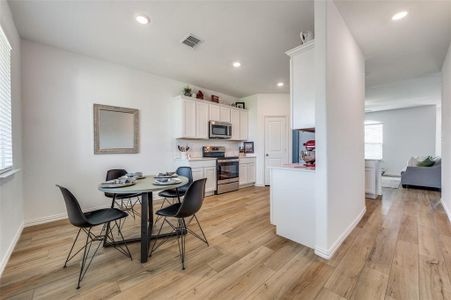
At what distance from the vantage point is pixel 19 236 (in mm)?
2395

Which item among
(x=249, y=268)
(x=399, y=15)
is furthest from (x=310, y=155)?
(x=399, y=15)

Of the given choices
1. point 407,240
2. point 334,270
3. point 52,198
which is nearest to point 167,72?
point 52,198

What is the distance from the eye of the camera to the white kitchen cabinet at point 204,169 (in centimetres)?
415

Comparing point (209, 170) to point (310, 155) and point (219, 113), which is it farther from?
point (310, 155)

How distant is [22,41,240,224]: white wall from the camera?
9.11 feet

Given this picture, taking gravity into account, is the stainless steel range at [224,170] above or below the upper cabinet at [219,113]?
below

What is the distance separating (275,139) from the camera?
18.2 feet

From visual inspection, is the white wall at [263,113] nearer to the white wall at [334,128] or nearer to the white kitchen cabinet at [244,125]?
the white kitchen cabinet at [244,125]

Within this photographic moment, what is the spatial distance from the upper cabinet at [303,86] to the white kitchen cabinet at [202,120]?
8.19ft

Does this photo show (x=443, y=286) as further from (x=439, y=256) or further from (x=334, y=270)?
(x=334, y=270)

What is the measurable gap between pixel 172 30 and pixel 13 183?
8.63 feet

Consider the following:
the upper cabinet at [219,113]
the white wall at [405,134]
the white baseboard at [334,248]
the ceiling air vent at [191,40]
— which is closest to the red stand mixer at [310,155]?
the white baseboard at [334,248]

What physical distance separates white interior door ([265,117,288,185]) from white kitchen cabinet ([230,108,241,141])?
32.5 inches

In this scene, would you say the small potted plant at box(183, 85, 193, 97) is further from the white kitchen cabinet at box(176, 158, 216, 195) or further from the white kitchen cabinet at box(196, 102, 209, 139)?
the white kitchen cabinet at box(176, 158, 216, 195)
